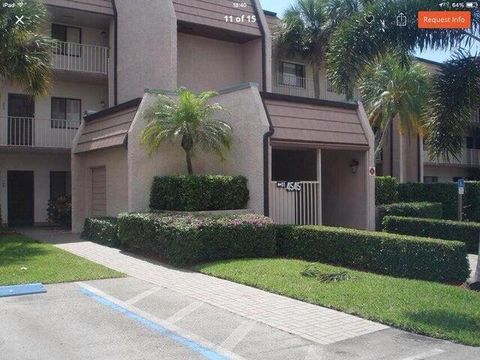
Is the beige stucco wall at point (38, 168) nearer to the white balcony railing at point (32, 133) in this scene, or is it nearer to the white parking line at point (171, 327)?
the white balcony railing at point (32, 133)

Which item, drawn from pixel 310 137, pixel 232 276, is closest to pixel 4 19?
pixel 310 137

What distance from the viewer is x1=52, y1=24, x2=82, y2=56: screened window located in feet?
73.7

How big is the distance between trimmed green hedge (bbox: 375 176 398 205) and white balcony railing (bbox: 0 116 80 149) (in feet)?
39.9

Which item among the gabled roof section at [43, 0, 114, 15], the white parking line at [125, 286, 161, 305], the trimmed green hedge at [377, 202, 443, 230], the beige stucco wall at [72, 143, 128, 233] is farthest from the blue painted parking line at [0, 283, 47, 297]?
the gabled roof section at [43, 0, 114, 15]

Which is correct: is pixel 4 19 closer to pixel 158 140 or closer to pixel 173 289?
pixel 158 140

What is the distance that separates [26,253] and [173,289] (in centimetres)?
567

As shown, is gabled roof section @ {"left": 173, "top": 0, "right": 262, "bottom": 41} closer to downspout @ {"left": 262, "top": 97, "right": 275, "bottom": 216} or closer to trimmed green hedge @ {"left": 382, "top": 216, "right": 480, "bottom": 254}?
downspout @ {"left": 262, "top": 97, "right": 275, "bottom": 216}

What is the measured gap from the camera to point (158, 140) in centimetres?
1483

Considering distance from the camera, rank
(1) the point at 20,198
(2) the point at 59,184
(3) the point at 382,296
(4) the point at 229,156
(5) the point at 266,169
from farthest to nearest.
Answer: (2) the point at 59,184 < (1) the point at 20,198 < (4) the point at 229,156 < (5) the point at 266,169 < (3) the point at 382,296

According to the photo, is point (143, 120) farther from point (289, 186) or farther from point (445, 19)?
point (445, 19)

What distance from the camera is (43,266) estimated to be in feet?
37.8

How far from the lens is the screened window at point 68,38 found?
73.7 ft

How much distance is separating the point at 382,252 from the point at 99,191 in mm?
10729

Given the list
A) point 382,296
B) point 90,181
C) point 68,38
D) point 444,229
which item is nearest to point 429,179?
point 444,229
